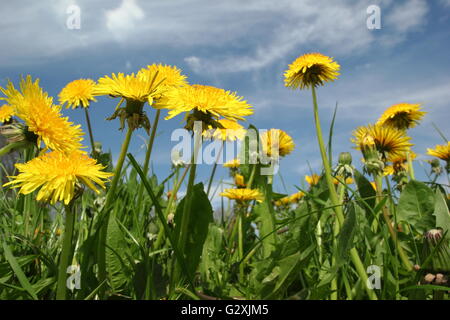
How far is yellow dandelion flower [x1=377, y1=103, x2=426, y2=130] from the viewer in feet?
7.93

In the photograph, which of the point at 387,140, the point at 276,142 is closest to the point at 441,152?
the point at 387,140

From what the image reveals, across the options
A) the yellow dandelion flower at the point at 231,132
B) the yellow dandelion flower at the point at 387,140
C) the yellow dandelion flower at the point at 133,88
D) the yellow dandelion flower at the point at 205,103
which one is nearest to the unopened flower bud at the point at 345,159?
the yellow dandelion flower at the point at 387,140

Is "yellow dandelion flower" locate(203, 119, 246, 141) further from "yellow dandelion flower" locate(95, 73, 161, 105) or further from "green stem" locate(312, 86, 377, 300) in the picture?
"yellow dandelion flower" locate(95, 73, 161, 105)

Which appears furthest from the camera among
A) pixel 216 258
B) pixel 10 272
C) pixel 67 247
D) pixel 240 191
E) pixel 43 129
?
pixel 240 191

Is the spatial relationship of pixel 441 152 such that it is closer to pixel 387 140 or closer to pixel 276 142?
pixel 387 140

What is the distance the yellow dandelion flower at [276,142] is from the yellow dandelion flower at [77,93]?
40.1 inches

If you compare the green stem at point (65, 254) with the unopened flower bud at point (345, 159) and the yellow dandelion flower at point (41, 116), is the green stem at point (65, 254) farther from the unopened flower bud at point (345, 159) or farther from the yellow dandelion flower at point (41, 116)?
the unopened flower bud at point (345, 159)

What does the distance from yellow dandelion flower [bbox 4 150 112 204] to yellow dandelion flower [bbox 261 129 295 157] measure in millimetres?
1217

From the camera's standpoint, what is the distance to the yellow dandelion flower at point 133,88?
1021mm

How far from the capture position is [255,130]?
1.72 meters

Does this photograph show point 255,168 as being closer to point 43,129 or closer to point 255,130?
point 255,130

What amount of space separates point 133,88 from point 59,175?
11.2 inches
